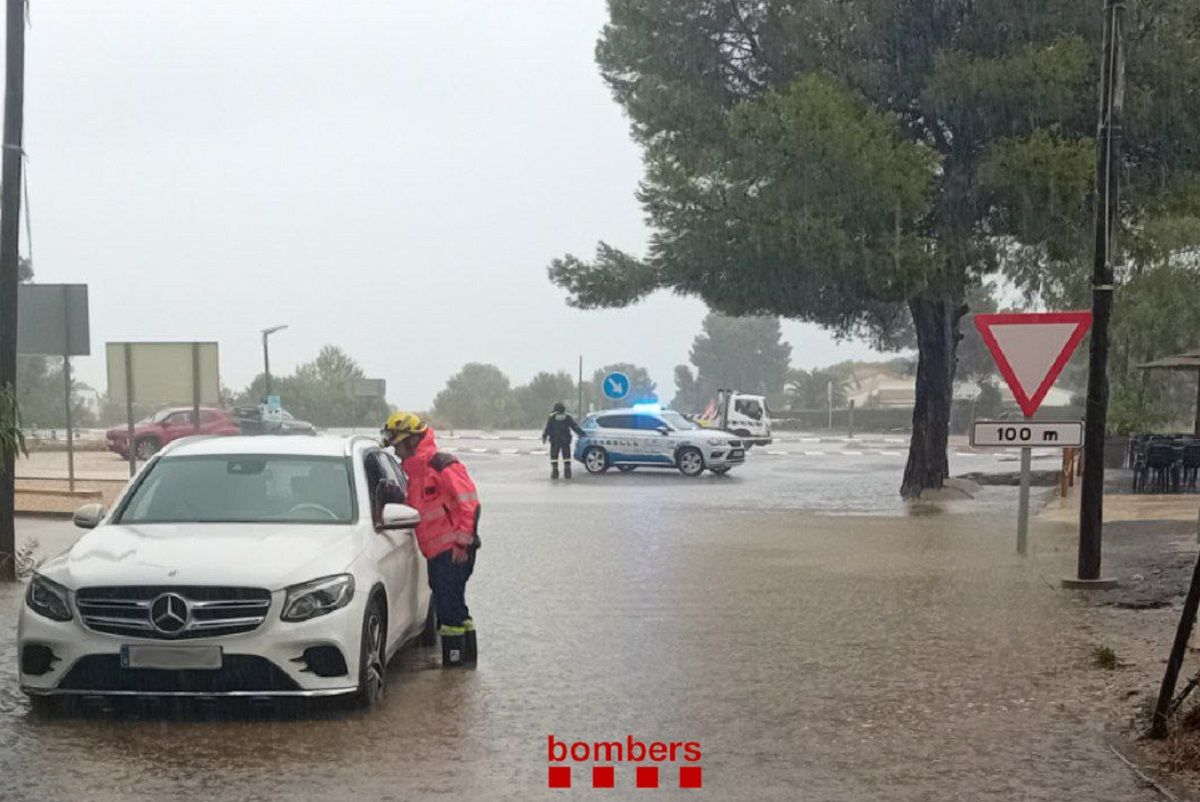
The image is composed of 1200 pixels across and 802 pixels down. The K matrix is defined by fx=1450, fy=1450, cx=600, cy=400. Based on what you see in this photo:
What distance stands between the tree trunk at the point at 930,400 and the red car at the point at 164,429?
777 inches

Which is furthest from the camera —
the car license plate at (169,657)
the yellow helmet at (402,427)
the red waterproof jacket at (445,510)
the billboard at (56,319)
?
the billboard at (56,319)

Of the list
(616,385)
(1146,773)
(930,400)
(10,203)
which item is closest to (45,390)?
(616,385)

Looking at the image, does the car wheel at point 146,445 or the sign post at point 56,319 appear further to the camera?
the car wheel at point 146,445

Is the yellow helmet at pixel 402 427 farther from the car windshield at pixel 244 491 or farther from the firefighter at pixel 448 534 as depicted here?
the car windshield at pixel 244 491

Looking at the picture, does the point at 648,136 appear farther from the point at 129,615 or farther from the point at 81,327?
the point at 129,615

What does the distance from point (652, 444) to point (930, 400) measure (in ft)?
28.5

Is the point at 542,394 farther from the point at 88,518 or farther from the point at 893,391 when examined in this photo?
the point at 88,518

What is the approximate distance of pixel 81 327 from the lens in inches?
683

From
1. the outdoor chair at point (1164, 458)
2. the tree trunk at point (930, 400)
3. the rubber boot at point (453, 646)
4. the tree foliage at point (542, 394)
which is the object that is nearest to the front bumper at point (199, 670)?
the rubber boot at point (453, 646)

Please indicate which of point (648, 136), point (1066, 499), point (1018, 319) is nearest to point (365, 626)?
point (1018, 319)

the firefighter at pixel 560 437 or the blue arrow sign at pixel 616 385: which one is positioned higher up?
the blue arrow sign at pixel 616 385

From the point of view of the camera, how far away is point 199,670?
23.4 feet

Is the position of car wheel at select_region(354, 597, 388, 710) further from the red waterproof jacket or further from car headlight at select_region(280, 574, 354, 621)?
the red waterproof jacket

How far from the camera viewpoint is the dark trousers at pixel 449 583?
8.79 metres
